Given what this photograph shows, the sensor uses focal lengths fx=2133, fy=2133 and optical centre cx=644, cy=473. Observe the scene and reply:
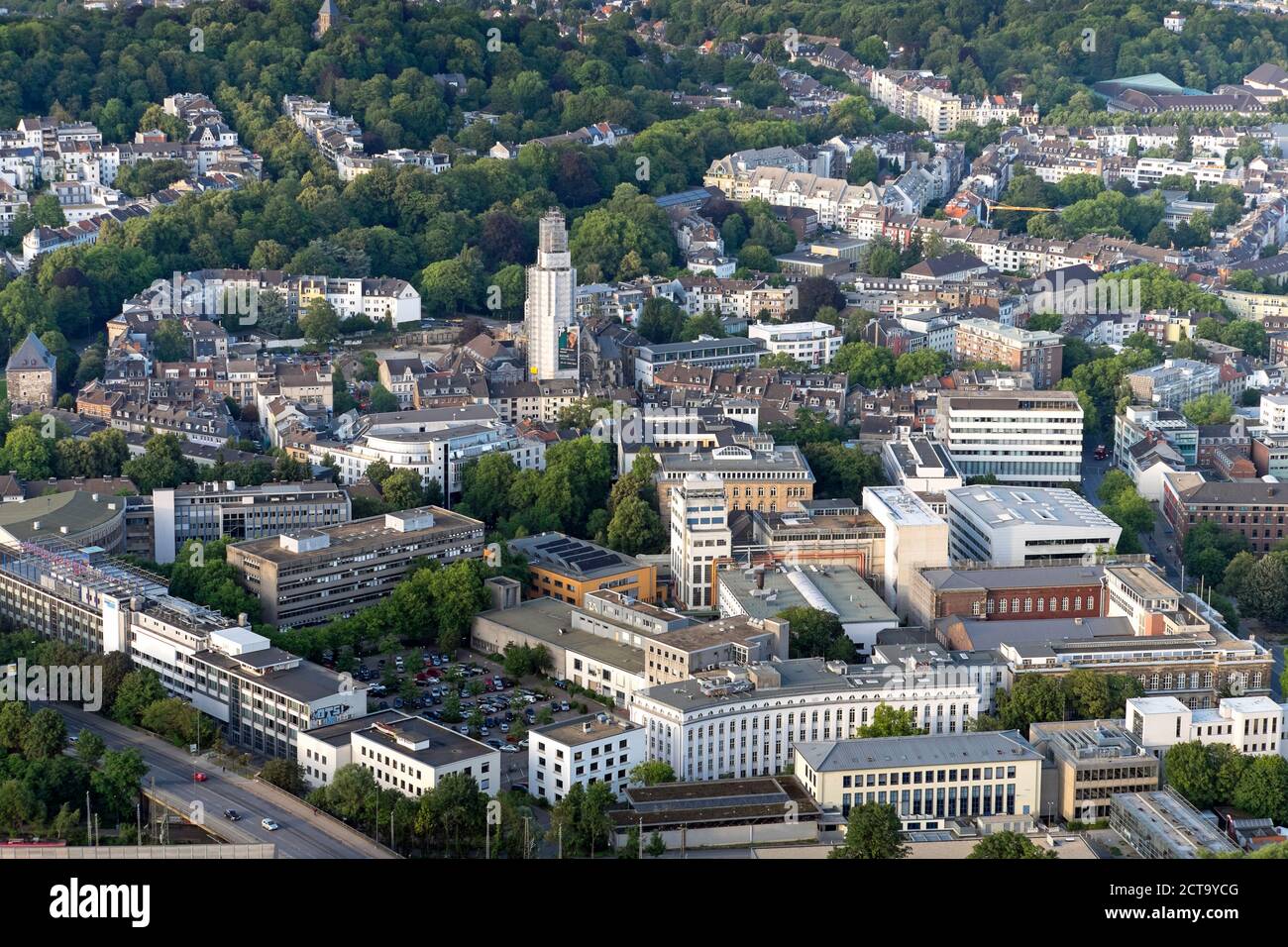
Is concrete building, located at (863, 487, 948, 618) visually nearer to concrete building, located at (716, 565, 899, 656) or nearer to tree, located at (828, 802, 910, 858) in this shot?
concrete building, located at (716, 565, 899, 656)

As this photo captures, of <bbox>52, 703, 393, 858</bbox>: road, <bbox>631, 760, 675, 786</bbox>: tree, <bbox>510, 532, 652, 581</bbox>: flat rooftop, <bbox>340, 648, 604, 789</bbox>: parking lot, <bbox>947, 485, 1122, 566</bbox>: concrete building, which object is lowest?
<bbox>340, 648, 604, 789</bbox>: parking lot

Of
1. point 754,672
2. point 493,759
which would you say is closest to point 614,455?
point 754,672

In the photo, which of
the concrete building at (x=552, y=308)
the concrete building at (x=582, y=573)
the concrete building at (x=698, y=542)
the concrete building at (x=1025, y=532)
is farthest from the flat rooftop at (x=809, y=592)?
the concrete building at (x=552, y=308)

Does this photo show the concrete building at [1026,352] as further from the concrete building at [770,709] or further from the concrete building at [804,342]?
the concrete building at [770,709]

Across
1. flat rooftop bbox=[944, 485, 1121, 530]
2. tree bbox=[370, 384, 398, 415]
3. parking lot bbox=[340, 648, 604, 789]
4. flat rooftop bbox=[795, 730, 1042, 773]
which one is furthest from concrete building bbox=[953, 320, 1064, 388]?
flat rooftop bbox=[795, 730, 1042, 773]

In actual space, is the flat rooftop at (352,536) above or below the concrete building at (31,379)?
below

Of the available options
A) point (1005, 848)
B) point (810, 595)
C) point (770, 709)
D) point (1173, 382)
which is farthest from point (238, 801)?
point (1173, 382)
